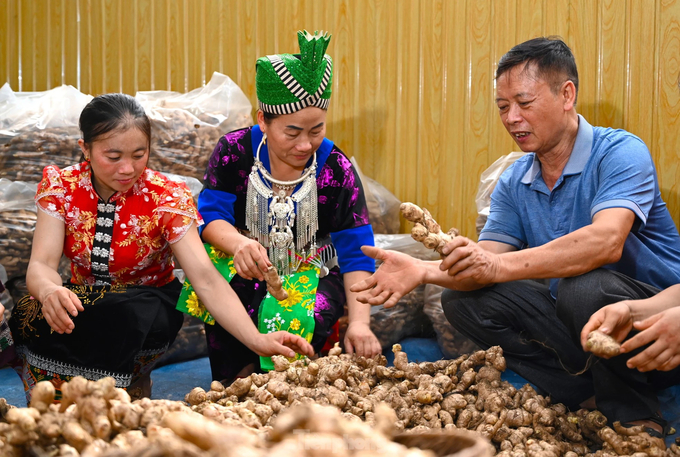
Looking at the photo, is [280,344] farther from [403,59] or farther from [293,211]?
[403,59]

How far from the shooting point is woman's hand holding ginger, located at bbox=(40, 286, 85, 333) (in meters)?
1.83

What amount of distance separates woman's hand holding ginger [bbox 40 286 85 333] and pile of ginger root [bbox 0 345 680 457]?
441 millimetres

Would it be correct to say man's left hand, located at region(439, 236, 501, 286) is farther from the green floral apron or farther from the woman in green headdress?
the green floral apron

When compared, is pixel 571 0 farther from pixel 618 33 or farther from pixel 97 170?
pixel 97 170

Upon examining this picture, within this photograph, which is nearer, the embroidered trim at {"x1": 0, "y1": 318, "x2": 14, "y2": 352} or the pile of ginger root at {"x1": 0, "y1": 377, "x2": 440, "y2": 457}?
the pile of ginger root at {"x1": 0, "y1": 377, "x2": 440, "y2": 457}

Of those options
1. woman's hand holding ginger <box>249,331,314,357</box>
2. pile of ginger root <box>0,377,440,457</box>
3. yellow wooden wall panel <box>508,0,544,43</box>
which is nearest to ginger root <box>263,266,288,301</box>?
woman's hand holding ginger <box>249,331,314,357</box>

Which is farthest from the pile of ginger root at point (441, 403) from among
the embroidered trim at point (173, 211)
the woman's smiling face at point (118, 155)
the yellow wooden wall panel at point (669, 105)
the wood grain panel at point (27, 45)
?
the wood grain panel at point (27, 45)

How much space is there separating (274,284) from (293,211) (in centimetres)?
35

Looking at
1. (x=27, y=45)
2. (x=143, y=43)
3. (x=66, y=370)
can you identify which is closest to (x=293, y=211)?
(x=66, y=370)

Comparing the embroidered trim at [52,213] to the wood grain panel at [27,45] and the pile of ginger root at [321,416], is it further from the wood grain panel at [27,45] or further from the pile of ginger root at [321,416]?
the wood grain panel at [27,45]

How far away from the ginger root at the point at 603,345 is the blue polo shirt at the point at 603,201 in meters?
0.47

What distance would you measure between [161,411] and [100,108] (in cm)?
115

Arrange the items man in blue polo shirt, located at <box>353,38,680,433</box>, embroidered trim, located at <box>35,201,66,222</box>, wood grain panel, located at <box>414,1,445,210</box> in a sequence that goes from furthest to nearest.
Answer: wood grain panel, located at <box>414,1,445,210</box>
embroidered trim, located at <box>35,201,66,222</box>
man in blue polo shirt, located at <box>353,38,680,433</box>

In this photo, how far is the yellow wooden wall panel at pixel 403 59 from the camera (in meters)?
2.77
